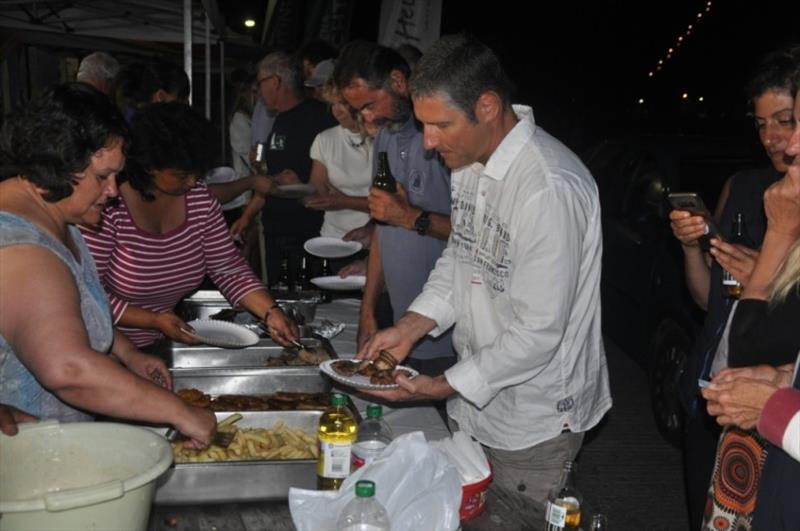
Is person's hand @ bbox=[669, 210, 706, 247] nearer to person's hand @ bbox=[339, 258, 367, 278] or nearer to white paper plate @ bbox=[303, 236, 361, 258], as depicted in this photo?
person's hand @ bbox=[339, 258, 367, 278]

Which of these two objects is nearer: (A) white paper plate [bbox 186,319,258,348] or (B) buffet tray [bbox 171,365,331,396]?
(B) buffet tray [bbox 171,365,331,396]

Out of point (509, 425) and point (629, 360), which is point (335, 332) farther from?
point (629, 360)

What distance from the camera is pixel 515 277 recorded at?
2.56m

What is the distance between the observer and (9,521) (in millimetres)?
1644

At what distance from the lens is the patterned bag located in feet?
8.44

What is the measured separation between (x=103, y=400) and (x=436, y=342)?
1.90 m

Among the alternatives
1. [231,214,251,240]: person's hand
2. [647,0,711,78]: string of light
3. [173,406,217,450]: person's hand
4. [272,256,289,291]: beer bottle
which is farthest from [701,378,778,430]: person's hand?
[647,0,711,78]: string of light

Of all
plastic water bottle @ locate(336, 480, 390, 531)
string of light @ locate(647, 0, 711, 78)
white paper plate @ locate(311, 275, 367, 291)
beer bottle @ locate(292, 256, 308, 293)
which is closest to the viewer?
plastic water bottle @ locate(336, 480, 390, 531)

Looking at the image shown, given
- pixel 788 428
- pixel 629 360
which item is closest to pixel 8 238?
pixel 788 428

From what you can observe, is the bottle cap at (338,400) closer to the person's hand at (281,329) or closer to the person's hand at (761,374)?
the person's hand at (761,374)

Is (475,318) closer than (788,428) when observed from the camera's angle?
No

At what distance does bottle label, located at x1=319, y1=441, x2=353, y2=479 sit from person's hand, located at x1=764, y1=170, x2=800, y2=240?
1.30 metres

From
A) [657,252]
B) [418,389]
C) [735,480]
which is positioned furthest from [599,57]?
[418,389]

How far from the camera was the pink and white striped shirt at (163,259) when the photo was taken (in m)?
3.40
